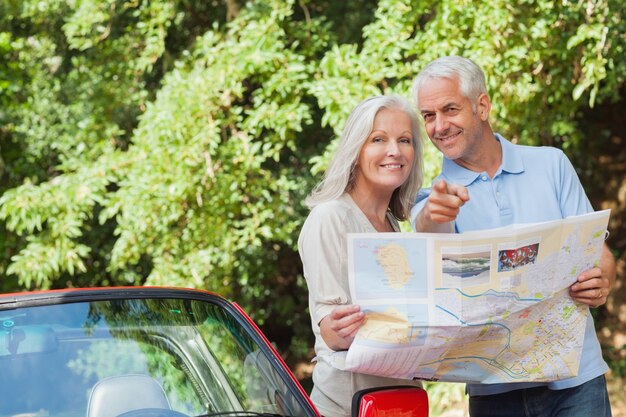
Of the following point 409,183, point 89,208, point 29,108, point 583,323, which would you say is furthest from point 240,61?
point 583,323

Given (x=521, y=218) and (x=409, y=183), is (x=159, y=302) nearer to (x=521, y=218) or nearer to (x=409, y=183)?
(x=409, y=183)

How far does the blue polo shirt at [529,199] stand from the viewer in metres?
2.77

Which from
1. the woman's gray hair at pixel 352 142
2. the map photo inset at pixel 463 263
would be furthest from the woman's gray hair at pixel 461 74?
the map photo inset at pixel 463 263

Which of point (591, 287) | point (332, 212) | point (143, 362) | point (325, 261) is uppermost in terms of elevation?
point (332, 212)

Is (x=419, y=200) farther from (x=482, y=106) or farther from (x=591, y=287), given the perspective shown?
(x=591, y=287)

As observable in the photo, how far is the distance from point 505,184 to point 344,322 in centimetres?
79

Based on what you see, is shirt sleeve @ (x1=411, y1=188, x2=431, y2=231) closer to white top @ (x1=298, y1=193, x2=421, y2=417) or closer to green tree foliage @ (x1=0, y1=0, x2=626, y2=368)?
white top @ (x1=298, y1=193, x2=421, y2=417)

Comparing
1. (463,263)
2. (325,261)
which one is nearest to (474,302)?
(463,263)

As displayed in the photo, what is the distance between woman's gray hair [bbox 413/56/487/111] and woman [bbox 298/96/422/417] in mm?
128

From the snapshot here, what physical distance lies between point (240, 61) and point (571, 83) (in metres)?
2.49

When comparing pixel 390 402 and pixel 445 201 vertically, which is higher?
pixel 445 201

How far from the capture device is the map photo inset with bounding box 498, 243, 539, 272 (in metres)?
2.44

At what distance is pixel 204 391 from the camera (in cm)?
263

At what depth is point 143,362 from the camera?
2.56m
